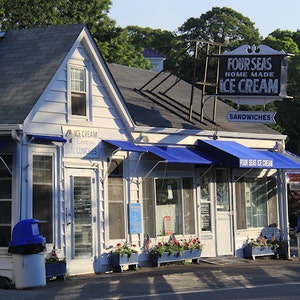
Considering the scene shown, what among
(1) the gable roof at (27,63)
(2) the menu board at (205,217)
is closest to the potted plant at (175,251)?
(2) the menu board at (205,217)

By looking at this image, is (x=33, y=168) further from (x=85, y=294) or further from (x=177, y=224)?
(x=177, y=224)

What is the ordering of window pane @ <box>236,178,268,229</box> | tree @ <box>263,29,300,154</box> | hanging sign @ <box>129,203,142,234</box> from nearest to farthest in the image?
hanging sign @ <box>129,203,142,234</box>, window pane @ <box>236,178,268,229</box>, tree @ <box>263,29,300,154</box>

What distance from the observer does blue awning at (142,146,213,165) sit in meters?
17.4

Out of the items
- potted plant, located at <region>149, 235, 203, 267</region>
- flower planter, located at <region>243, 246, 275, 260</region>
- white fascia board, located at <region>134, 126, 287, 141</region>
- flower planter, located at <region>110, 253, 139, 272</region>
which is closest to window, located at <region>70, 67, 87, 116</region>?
white fascia board, located at <region>134, 126, 287, 141</region>

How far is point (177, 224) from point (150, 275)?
3307 mm

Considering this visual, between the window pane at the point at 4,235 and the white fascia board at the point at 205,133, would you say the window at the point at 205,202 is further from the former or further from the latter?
the window pane at the point at 4,235

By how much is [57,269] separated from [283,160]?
28.0ft

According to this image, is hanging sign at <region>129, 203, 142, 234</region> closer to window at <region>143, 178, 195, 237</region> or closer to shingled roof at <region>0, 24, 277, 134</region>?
window at <region>143, 178, 195, 237</region>

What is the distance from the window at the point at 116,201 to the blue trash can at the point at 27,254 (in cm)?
333

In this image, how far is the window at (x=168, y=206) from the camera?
18.0 meters

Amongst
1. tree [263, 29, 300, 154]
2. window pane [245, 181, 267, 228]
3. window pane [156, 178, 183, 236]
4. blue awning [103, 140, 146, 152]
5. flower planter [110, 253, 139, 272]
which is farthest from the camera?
tree [263, 29, 300, 154]

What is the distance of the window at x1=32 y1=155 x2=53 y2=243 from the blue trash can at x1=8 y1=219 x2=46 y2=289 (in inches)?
51.2

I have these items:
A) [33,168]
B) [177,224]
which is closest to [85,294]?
[33,168]

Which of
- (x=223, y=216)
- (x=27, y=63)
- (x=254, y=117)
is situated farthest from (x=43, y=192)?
(x=254, y=117)
